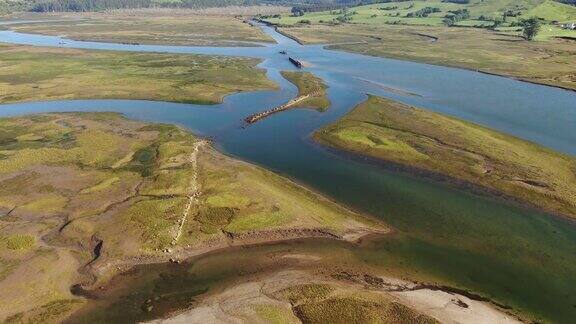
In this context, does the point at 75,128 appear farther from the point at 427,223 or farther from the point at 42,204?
the point at 427,223

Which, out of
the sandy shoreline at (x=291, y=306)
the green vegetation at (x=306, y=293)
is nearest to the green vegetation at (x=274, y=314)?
the sandy shoreline at (x=291, y=306)

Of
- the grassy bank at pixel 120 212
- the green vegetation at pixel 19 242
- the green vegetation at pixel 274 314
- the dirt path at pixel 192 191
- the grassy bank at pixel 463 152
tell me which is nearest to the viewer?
the green vegetation at pixel 274 314

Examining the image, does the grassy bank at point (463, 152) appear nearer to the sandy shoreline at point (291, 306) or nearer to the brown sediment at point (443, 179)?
the brown sediment at point (443, 179)

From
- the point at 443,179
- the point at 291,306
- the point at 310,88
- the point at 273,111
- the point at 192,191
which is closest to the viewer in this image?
the point at 291,306

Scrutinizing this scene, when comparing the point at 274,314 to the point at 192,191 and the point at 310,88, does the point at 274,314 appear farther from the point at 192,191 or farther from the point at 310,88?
the point at 310,88

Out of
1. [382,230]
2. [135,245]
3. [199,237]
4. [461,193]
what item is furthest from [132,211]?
[461,193]

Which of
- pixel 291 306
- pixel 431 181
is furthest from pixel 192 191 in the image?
pixel 431 181
